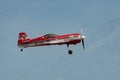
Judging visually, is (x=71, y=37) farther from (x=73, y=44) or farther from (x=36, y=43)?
(x=36, y=43)

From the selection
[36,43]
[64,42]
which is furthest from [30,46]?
[64,42]

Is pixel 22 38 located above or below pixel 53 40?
above

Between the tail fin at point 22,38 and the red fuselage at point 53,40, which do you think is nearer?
the red fuselage at point 53,40

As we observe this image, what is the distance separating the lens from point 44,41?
105m

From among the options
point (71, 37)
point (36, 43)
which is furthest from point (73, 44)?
point (36, 43)

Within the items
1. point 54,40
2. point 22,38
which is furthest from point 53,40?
point 22,38

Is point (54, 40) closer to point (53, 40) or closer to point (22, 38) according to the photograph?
point (53, 40)

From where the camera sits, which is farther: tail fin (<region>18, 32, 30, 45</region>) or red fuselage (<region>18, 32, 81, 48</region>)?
tail fin (<region>18, 32, 30, 45</region>)

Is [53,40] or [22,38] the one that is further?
[22,38]

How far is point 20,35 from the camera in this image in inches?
4370

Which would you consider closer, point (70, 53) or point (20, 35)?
point (70, 53)

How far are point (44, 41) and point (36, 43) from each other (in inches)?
87.2

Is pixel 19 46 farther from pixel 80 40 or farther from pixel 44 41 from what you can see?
pixel 80 40

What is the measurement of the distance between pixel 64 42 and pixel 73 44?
2.51 m
